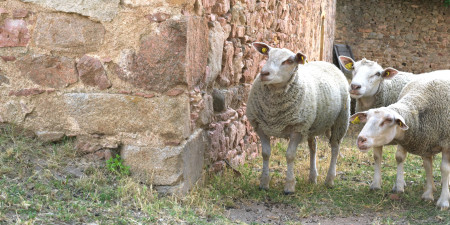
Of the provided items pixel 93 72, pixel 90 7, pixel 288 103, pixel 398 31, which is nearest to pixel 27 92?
pixel 93 72

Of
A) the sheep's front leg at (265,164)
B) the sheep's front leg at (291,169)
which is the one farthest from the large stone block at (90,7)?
the sheep's front leg at (291,169)

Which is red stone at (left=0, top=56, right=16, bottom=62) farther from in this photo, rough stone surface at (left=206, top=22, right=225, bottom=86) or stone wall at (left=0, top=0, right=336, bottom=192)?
rough stone surface at (left=206, top=22, right=225, bottom=86)

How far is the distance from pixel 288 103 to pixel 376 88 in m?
1.46

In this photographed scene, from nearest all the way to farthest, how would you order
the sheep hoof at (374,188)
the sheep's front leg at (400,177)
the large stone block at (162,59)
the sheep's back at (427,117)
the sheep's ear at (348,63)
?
the large stone block at (162,59), the sheep's back at (427,117), the sheep's front leg at (400,177), the sheep hoof at (374,188), the sheep's ear at (348,63)

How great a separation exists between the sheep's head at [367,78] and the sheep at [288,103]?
13.2 inches

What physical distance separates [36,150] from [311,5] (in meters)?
7.25

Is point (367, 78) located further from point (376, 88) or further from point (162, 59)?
point (162, 59)

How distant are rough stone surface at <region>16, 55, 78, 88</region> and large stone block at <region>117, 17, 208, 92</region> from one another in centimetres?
37

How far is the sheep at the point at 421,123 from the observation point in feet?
12.5

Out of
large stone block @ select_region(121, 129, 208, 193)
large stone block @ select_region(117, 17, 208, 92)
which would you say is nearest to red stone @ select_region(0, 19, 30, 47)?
large stone block @ select_region(117, 17, 208, 92)

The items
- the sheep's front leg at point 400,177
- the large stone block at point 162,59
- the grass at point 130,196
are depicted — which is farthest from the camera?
the sheep's front leg at point 400,177

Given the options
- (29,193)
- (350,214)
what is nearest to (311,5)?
(350,214)

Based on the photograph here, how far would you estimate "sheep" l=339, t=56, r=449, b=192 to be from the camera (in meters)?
4.75

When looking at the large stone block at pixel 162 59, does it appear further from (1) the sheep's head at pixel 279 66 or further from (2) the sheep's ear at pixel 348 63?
(2) the sheep's ear at pixel 348 63
